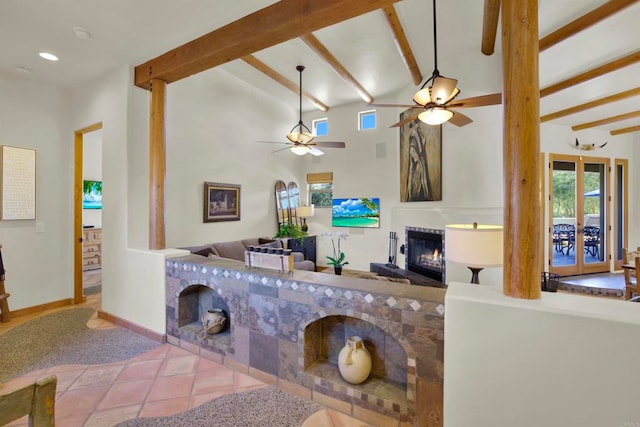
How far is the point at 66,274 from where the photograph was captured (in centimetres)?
420

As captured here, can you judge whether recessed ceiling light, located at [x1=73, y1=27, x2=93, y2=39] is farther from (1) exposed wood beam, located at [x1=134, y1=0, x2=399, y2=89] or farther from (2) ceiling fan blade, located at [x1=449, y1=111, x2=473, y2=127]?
(2) ceiling fan blade, located at [x1=449, y1=111, x2=473, y2=127]

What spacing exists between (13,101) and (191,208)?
8.17 ft

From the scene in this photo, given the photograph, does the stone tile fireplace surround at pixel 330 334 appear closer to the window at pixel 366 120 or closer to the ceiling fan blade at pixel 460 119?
the ceiling fan blade at pixel 460 119

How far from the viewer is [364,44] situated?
404 centimetres

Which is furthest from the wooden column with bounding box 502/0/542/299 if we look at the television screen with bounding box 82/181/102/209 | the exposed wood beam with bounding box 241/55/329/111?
the television screen with bounding box 82/181/102/209

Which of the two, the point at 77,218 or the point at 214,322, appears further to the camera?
the point at 77,218

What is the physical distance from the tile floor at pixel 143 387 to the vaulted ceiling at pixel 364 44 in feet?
9.83

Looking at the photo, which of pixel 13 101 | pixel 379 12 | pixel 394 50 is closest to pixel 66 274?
pixel 13 101

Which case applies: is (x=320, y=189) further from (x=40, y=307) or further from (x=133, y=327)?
(x=40, y=307)

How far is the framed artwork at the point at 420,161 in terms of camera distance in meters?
4.69

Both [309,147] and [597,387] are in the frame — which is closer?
[597,387]

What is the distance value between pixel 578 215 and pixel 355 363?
680cm

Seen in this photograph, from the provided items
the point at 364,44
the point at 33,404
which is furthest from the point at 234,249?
the point at 33,404

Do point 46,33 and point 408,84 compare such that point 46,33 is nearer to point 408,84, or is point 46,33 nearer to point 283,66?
point 283,66
